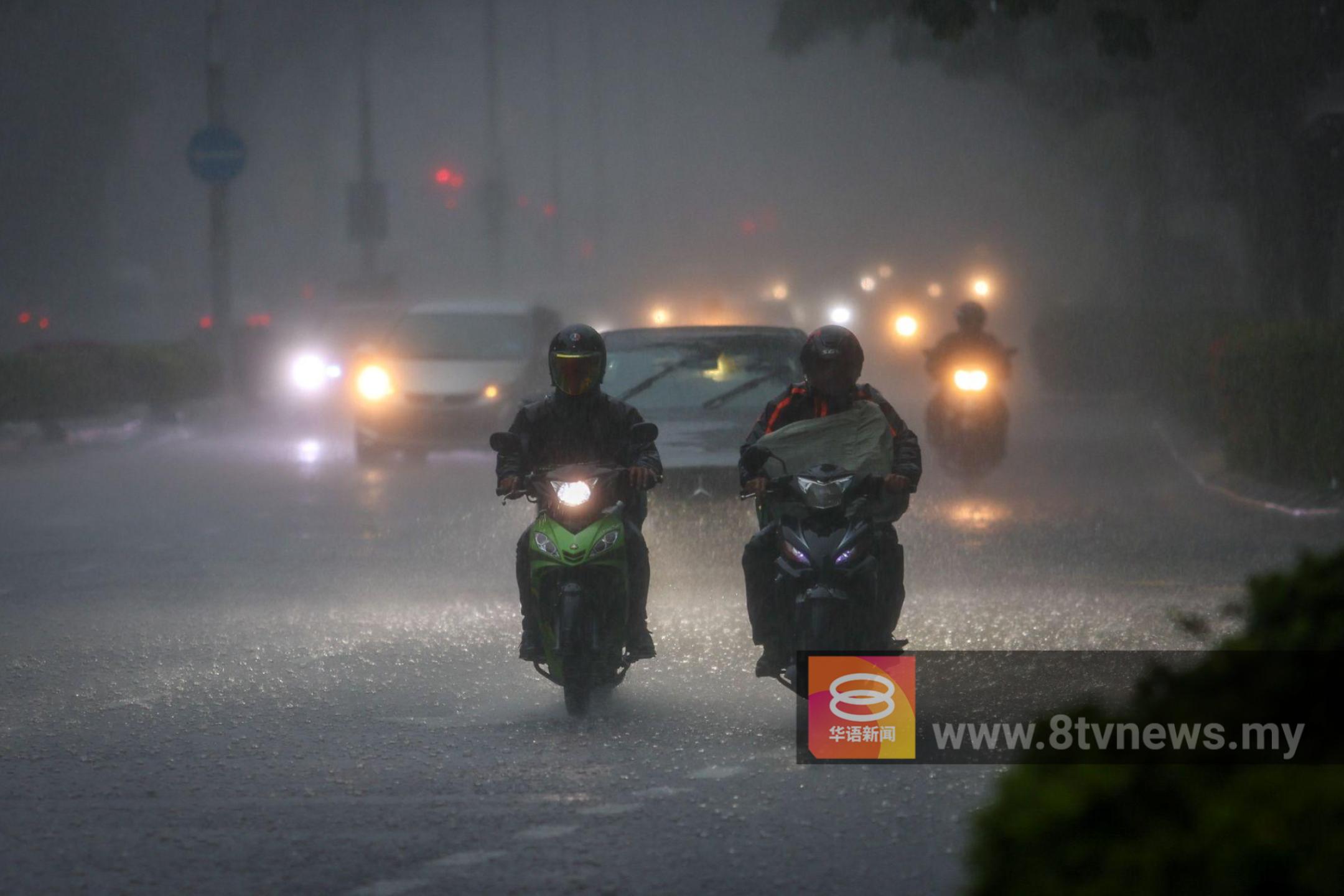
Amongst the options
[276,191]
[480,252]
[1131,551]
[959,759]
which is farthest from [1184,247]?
[480,252]

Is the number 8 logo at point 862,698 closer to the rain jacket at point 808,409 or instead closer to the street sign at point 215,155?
the rain jacket at point 808,409

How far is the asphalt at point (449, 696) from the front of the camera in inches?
225

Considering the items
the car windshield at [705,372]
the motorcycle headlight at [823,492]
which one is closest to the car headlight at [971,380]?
the car windshield at [705,372]

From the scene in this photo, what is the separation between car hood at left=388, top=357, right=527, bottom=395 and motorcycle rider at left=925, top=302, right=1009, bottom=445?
4.80 m

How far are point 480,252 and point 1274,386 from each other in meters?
92.6

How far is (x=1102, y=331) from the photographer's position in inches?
1341

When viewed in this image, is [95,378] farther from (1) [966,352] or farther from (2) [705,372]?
(2) [705,372]

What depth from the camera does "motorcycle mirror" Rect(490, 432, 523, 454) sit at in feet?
25.7

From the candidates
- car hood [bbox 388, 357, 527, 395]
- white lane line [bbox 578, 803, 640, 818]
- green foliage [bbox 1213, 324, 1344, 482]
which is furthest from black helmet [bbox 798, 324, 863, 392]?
car hood [bbox 388, 357, 527, 395]

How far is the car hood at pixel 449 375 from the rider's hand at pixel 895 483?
13.9 m

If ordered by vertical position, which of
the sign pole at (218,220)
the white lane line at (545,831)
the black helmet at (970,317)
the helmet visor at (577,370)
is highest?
the sign pole at (218,220)

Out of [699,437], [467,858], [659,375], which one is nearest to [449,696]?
[467,858]

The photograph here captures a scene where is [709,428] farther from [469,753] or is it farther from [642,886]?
[642,886]

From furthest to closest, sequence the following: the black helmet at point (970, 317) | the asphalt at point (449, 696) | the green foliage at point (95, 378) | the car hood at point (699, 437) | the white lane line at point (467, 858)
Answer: the green foliage at point (95, 378) → the black helmet at point (970, 317) → the car hood at point (699, 437) → the asphalt at point (449, 696) → the white lane line at point (467, 858)
